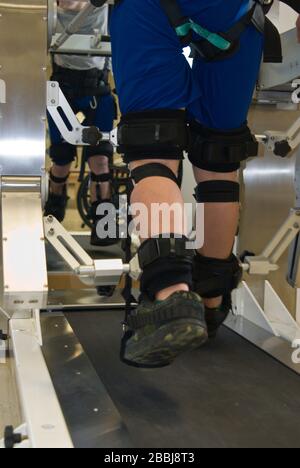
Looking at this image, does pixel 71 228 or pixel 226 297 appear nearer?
pixel 226 297

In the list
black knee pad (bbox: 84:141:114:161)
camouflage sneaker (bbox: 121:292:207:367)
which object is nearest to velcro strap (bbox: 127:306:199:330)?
camouflage sneaker (bbox: 121:292:207:367)

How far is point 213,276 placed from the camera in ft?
5.27

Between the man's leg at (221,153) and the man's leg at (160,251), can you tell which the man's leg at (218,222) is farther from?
the man's leg at (160,251)

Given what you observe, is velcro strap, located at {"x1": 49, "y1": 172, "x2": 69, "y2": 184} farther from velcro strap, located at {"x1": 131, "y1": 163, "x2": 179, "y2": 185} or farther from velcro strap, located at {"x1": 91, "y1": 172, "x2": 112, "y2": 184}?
velcro strap, located at {"x1": 131, "y1": 163, "x2": 179, "y2": 185}

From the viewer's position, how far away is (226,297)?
1.66 m

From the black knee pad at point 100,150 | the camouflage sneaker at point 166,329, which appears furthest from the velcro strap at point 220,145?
the black knee pad at point 100,150

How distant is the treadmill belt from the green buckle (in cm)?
80

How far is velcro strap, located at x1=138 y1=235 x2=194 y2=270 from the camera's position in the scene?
117 centimetres

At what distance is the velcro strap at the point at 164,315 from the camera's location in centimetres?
110

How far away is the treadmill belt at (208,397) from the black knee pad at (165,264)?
28 cm

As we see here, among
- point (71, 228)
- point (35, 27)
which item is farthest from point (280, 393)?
point (71, 228)

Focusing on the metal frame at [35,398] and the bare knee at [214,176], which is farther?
the bare knee at [214,176]

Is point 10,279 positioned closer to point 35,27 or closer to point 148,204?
point 148,204
